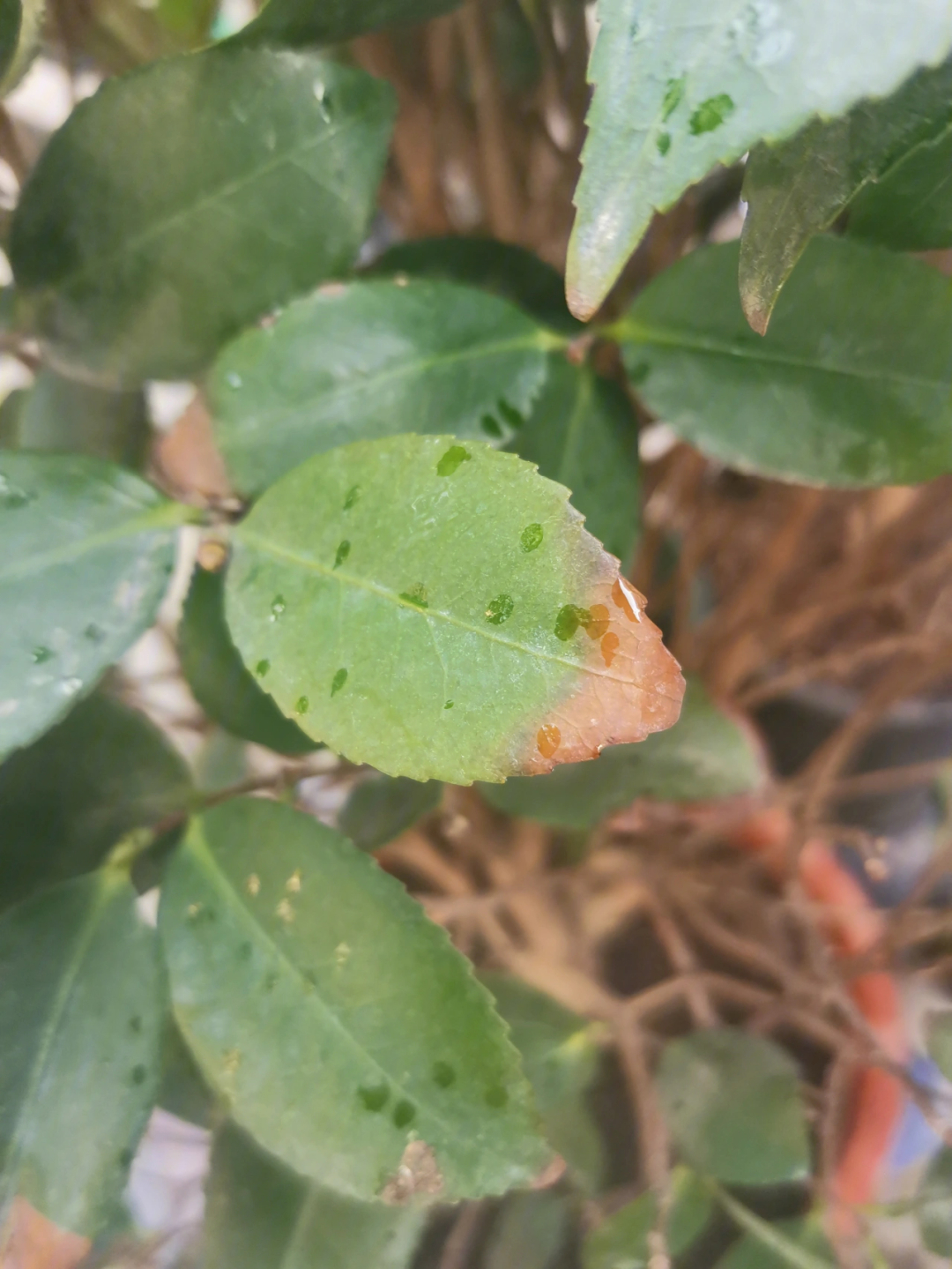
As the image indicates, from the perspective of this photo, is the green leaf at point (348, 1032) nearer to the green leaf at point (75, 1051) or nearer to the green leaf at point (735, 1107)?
the green leaf at point (75, 1051)

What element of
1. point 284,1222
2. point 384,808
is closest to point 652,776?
point 384,808

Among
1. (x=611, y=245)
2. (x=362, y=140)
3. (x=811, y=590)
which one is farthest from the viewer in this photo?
(x=811, y=590)

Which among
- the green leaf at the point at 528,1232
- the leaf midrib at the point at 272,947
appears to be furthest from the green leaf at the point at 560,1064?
the leaf midrib at the point at 272,947

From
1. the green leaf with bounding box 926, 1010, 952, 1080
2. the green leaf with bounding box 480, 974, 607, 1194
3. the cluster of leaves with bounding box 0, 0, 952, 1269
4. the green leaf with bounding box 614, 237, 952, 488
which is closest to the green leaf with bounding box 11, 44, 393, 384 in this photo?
the cluster of leaves with bounding box 0, 0, 952, 1269

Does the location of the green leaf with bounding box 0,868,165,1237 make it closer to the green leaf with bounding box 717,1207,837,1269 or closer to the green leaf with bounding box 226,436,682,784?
the green leaf with bounding box 226,436,682,784

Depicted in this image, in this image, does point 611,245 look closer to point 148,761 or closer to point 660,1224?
point 148,761

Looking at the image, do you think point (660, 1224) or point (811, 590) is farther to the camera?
point (811, 590)

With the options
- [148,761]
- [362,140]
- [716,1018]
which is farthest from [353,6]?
[716,1018]
